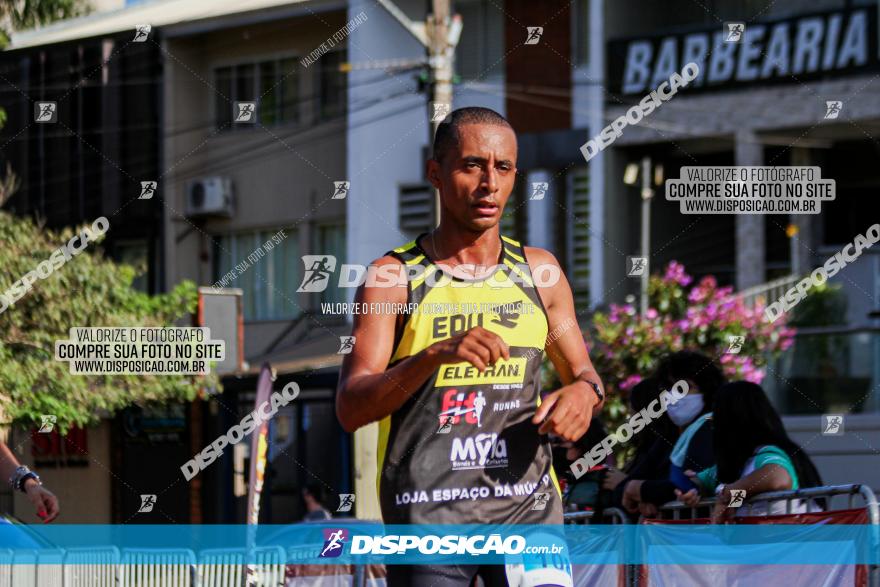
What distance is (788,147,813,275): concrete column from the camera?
62.3 feet

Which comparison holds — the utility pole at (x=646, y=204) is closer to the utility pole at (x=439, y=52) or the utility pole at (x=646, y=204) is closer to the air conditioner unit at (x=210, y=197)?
the utility pole at (x=439, y=52)

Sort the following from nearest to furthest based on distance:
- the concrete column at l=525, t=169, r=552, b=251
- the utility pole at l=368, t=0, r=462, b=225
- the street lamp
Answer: the utility pole at l=368, t=0, r=462, b=225, the street lamp, the concrete column at l=525, t=169, r=552, b=251

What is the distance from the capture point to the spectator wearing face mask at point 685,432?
7.36m

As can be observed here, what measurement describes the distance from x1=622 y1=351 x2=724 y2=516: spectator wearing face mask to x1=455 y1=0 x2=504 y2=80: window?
14427 millimetres

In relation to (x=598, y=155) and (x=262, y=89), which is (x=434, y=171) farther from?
(x=262, y=89)

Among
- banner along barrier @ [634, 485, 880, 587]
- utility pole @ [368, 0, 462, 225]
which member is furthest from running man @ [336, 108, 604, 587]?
utility pole @ [368, 0, 462, 225]

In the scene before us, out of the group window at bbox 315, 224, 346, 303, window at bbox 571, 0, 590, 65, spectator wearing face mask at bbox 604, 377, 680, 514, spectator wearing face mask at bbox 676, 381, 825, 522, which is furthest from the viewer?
window at bbox 315, 224, 346, 303

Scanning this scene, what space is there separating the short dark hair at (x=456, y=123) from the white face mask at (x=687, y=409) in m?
3.81

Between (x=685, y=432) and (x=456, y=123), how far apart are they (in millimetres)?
3800

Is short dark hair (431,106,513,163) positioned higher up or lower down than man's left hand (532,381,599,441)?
higher up

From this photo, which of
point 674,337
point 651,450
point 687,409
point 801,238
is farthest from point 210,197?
point 687,409

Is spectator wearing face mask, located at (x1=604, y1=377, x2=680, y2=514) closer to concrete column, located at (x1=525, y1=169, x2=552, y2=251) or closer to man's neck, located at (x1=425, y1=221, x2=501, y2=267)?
man's neck, located at (x1=425, y1=221, x2=501, y2=267)

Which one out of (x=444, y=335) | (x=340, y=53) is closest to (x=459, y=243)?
(x=444, y=335)

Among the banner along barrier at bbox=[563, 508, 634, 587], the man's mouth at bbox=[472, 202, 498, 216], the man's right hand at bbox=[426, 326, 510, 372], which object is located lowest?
the banner along barrier at bbox=[563, 508, 634, 587]
